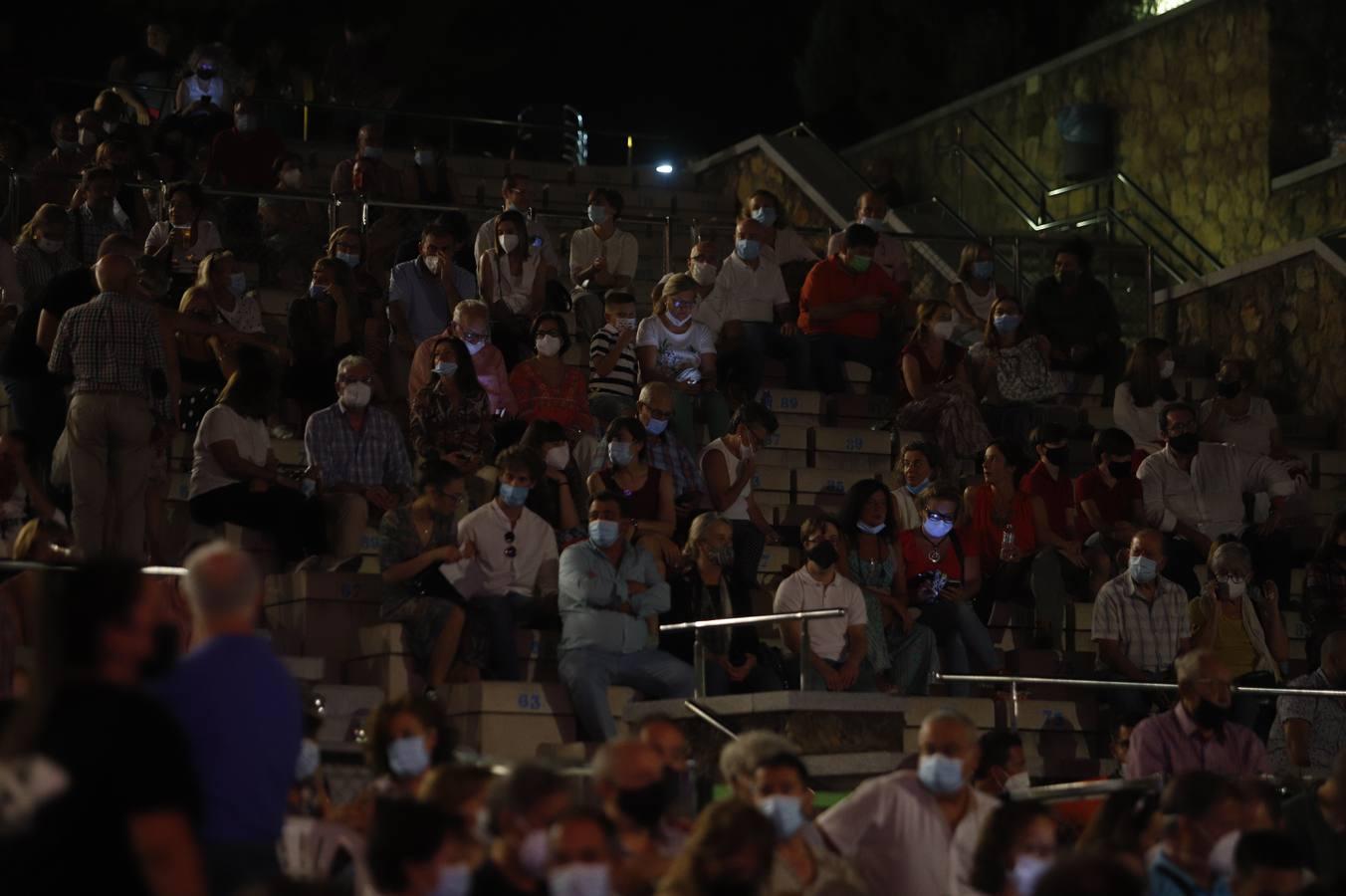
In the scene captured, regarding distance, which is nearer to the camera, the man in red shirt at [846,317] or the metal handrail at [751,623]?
the metal handrail at [751,623]

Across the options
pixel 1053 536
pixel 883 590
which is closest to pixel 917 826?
pixel 883 590

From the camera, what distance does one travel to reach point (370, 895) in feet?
25.0

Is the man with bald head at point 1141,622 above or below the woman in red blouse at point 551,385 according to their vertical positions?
below

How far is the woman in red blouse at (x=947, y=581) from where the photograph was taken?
13.7 m

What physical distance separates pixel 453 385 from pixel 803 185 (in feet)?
29.6

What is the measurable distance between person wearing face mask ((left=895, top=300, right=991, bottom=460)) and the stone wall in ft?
15.0

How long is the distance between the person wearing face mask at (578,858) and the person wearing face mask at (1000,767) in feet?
13.9

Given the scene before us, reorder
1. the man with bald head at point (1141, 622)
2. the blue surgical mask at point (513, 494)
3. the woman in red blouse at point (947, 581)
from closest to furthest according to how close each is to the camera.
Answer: the blue surgical mask at point (513, 494) < the woman in red blouse at point (947, 581) < the man with bald head at point (1141, 622)

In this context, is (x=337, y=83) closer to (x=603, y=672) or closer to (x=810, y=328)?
(x=810, y=328)

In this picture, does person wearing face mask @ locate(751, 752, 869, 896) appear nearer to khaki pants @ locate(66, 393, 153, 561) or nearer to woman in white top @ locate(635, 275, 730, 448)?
khaki pants @ locate(66, 393, 153, 561)

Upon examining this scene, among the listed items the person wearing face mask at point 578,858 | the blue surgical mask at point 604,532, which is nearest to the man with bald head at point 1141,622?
the blue surgical mask at point 604,532

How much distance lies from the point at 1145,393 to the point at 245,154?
263 inches

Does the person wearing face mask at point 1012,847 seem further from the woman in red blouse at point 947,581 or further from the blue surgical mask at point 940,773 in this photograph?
the woman in red blouse at point 947,581

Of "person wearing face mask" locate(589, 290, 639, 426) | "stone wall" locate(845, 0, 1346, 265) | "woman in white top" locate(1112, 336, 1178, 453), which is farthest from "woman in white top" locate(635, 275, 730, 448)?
"stone wall" locate(845, 0, 1346, 265)
